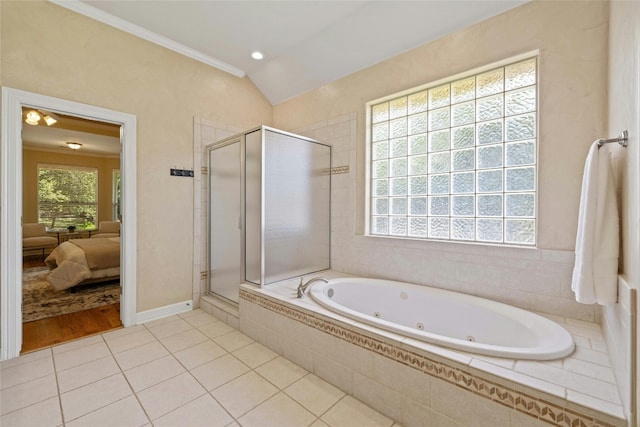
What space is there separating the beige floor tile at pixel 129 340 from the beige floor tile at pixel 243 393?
1.06 metres

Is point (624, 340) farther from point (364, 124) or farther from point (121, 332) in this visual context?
point (121, 332)

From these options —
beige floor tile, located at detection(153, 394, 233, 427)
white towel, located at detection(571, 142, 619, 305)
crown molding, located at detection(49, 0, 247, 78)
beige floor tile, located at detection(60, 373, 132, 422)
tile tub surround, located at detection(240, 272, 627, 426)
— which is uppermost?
crown molding, located at detection(49, 0, 247, 78)

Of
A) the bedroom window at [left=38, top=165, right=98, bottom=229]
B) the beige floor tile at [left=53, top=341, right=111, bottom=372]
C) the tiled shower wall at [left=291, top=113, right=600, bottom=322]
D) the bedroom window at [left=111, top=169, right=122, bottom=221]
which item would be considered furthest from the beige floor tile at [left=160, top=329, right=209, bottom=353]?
the bedroom window at [left=38, top=165, right=98, bottom=229]

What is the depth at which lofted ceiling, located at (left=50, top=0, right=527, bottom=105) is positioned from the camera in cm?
216

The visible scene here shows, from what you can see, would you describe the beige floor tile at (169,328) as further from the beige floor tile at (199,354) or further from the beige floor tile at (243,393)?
A: the beige floor tile at (243,393)

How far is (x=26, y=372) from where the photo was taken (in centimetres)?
184

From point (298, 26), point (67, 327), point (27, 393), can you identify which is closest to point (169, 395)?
point (27, 393)

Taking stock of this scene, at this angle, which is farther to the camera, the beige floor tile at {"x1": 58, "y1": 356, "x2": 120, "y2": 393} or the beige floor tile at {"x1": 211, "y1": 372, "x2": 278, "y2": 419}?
the beige floor tile at {"x1": 58, "y1": 356, "x2": 120, "y2": 393}

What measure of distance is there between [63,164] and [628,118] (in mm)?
8930

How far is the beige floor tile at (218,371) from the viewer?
176 centimetres

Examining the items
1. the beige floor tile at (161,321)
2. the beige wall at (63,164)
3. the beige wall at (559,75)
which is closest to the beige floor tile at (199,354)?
the beige floor tile at (161,321)

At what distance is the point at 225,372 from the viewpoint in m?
1.88

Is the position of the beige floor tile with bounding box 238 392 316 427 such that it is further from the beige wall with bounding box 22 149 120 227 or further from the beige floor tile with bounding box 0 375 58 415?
the beige wall with bounding box 22 149 120 227

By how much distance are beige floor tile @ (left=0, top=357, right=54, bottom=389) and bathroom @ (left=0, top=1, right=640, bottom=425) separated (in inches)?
29.8
